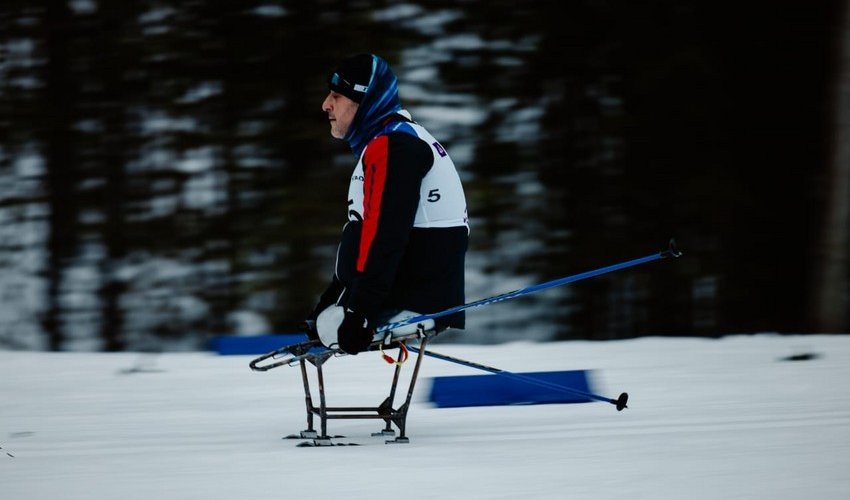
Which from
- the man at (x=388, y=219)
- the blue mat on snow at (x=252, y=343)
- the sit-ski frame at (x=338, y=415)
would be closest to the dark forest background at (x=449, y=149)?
the blue mat on snow at (x=252, y=343)

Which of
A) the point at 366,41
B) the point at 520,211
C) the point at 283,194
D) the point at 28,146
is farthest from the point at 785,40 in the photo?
the point at 28,146

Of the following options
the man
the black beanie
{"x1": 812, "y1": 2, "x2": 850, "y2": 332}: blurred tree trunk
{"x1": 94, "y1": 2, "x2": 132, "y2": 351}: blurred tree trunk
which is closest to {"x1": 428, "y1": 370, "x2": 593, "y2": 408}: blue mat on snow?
the man

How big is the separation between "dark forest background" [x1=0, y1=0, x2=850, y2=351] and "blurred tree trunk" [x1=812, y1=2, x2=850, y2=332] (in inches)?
0.6

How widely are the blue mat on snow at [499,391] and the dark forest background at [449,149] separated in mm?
1516

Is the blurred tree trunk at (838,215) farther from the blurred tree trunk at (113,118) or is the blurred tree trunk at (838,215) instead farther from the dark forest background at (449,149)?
the blurred tree trunk at (113,118)

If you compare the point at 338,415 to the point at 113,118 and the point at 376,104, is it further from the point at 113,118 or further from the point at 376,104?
the point at 113,118

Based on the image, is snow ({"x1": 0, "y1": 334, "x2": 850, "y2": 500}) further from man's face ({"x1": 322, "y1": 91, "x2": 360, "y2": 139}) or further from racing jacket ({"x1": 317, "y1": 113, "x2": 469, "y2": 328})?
man's face ({"x1": 322, "y1": 91, "x2": 360, "y2": 139})

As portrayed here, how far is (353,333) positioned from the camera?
3.55 metres

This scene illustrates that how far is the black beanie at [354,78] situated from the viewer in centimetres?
379

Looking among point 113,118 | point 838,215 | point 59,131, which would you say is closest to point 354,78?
point 113,118

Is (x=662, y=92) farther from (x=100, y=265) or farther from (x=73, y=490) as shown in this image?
(x=73, y=490)

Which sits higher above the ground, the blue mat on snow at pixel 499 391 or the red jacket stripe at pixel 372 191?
the red jacket stripe at pixel 372 191

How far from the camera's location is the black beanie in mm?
3787

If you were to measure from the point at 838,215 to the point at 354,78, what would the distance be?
12.1 feet
